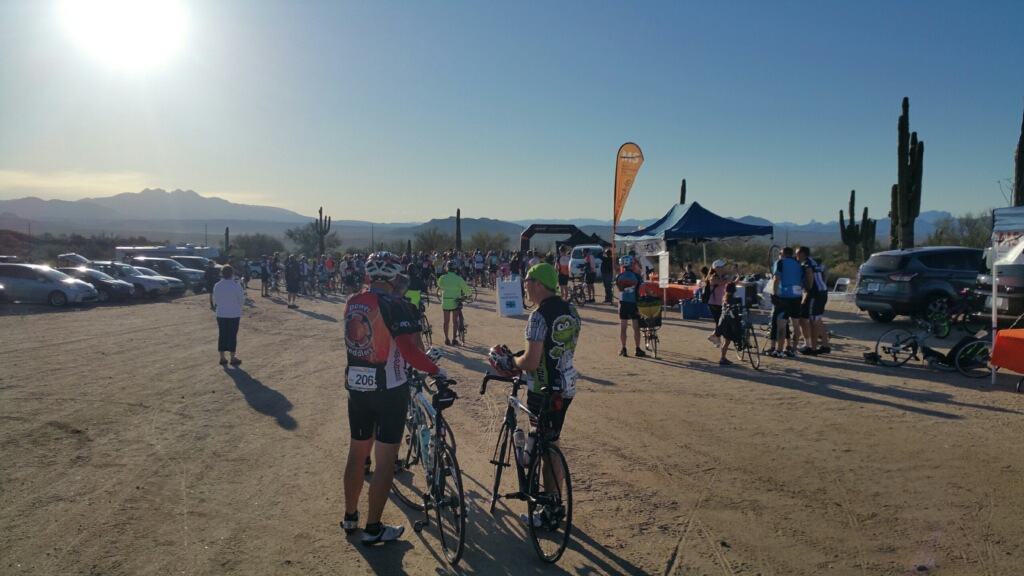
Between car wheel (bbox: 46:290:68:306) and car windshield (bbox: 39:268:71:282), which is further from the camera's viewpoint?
car windshield (bbox: 39:268:71:282)

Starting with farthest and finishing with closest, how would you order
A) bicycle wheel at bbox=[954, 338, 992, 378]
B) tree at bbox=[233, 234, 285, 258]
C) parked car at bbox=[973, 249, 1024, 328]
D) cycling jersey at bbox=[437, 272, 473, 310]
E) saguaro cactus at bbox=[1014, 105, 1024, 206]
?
1. tree at bbox=[233, 234, 285, 258]
2. saguaro cactus at bbox=[1014, 105, 1024, 206]
3. cycling jersey at bbox=[437, 272, 473, 310]
4. parked car at bbox=[973, 249, 1024, 328]
5. bicycle wheel at bbox=[954, 338, 992, 378]

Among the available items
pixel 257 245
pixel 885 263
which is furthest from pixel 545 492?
pixel 257 245

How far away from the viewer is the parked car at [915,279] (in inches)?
562

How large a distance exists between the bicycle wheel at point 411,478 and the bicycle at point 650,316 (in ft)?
20.5

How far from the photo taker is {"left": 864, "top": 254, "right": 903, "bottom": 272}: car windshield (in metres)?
14.7

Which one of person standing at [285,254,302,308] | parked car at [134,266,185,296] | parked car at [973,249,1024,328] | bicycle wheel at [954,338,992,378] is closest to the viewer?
bicycle wheel at [954,338,992,378]

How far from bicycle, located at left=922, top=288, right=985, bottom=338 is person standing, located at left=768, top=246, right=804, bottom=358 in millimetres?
3842

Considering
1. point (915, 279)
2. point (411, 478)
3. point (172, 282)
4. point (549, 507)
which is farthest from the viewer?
point (172, 282)

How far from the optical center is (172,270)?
103 feet

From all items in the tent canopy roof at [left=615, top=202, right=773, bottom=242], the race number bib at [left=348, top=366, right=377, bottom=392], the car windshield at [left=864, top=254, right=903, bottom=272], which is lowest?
the race number bib at [left=348, top=366, right=377, bottom=392]

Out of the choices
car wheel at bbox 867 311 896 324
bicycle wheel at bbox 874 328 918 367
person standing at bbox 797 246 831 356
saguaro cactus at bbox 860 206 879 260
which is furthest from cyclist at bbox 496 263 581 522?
saguaro cactus at bbox 860 206 879 260

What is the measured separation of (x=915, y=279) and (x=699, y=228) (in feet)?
21.5

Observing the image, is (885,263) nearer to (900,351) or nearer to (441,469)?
(900,351)

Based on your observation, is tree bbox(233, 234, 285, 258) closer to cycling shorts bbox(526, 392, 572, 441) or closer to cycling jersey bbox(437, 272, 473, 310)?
cycling jersey bbox(437, 272, 473, 310)
